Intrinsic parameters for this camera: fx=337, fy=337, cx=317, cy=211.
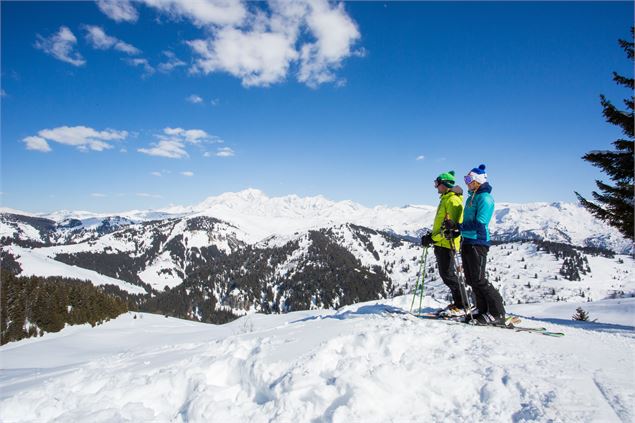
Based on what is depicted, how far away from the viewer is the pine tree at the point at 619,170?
13141 mm

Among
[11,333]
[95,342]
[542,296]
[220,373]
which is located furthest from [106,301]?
[542,296]

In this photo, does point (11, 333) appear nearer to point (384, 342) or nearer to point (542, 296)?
point (384, 342)

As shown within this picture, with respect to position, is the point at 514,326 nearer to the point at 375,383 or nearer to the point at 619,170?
the point at 375,383

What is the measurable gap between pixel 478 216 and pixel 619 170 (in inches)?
407

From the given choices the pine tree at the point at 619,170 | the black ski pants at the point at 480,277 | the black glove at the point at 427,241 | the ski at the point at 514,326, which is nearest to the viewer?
the ski at the point at 514,326

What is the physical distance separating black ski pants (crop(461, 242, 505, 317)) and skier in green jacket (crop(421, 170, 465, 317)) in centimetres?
93

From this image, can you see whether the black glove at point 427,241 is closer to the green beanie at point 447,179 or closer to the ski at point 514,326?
the green beanie at point 447,179

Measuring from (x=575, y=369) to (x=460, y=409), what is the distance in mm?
2244

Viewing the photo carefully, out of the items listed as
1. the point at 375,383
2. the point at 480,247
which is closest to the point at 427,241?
the point at 480,247

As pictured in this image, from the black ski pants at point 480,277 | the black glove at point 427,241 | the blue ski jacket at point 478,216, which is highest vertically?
the blue ski jacket at point 478,216

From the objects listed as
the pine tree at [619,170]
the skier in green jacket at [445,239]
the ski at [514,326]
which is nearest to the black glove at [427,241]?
the skier in green jacket at [445,239]

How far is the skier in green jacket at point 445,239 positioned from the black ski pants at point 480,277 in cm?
93

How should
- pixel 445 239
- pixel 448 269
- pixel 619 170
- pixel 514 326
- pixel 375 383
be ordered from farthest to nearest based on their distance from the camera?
pixel 619 170
pixel 448 269
pixel 445 239
pixel 514 326
pixel 375 383

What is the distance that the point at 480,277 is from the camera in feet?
25.1
